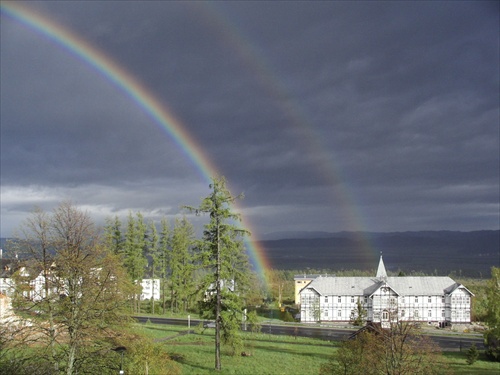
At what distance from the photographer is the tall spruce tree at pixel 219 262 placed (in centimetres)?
3484

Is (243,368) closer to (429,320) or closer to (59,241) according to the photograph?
(59,241)

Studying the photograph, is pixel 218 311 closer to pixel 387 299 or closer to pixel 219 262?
pixel 219 262

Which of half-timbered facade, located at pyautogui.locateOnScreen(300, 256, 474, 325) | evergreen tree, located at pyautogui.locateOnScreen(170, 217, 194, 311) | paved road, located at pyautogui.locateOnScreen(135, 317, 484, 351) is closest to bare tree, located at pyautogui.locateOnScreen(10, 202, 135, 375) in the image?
paved road, located at pyautogui.locateOnScreen(135, 317, 484, 351)

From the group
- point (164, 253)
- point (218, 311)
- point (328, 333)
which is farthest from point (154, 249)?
point (218, 311)

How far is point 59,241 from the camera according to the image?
2056 centimetres

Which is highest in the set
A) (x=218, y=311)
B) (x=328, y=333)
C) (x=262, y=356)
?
(x=218, y=311)

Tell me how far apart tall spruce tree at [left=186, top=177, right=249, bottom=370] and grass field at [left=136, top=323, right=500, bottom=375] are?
1784 mm

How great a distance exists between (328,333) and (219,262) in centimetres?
Result: 3420

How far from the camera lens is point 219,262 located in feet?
116

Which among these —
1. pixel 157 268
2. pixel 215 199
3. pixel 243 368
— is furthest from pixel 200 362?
pixel 157 268

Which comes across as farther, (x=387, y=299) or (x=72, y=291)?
(x=387, y=299)

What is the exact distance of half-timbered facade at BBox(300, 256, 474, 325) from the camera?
256ft

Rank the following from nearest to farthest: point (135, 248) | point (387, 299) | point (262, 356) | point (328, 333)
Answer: point (262, 356) < point (328, 333) < point (135, 248) < point (387, 299)

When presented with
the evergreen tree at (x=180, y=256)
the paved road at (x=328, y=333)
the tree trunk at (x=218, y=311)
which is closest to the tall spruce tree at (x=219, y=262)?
the tree trunk at (x=218, y=311)
